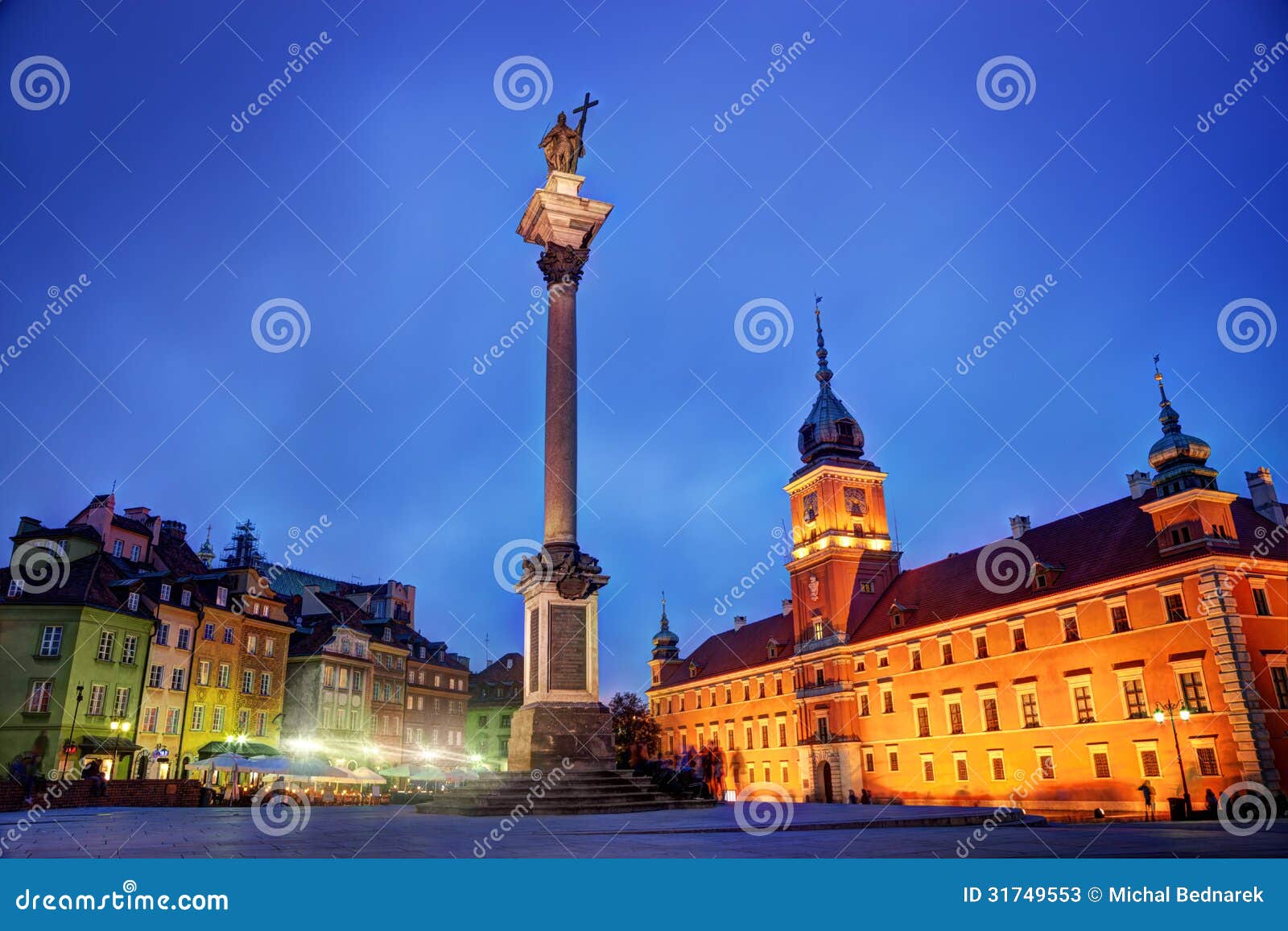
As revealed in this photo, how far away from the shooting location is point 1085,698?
41719 millimetres

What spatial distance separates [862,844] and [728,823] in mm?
4166

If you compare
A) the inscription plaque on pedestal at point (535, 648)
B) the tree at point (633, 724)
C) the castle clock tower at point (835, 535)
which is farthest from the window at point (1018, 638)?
the inscription plaque on pedestal at point (535, 648)

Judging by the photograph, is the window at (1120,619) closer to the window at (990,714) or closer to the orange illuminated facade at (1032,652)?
the orange illuminated facade at (1032,652)

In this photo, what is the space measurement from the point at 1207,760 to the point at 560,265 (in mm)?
33964

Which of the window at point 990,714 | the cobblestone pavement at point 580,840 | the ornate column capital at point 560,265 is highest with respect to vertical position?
the ornate column capital at point 560,265

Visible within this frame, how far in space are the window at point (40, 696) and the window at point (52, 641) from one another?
1184 millimetres

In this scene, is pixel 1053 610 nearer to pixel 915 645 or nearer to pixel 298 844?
pixel 915 645

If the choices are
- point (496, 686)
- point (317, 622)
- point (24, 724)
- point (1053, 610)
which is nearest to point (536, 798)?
point (24, 724)

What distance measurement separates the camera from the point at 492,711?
78.5 meters

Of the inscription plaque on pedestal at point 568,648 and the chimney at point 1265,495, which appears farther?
the chimney at point 1265,495

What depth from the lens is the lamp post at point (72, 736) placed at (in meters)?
35.2

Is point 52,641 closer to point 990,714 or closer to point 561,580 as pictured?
point 561,580

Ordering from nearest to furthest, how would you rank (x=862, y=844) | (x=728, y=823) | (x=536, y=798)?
(x=862, y=844) → (x=728, y=823) → (x=536, y=798)

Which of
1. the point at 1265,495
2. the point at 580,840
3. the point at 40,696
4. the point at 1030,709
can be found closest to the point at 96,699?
the point at 40,696
